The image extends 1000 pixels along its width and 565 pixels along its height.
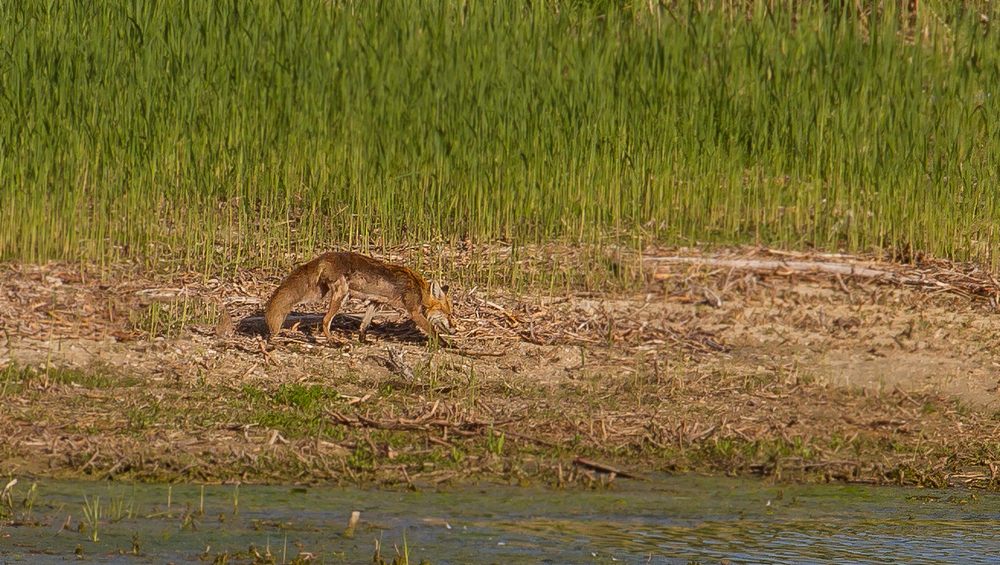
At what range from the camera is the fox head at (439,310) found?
332 inches

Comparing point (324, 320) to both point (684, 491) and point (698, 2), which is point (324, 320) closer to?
point (684, 491)

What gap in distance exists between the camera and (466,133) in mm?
10188

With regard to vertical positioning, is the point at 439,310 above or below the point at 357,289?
below

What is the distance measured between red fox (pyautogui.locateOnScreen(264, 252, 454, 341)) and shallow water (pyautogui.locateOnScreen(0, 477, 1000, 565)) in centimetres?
239

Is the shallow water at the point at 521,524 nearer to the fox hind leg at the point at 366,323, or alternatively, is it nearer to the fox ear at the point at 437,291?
the fox ear at the point at 437,291

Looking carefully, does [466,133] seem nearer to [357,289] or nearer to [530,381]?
[357,289]

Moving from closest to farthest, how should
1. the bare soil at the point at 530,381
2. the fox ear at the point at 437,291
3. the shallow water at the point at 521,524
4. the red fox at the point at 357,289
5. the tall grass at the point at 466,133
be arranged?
the shallow water at the point at 521,524 < the bare soil at the point at 530,381 < the red fox at the point at 357,289 < the fox ear at the point at 437,291 < the tall grass at the point at 466,133

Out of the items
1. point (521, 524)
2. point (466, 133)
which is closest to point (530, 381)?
point (521, 524)

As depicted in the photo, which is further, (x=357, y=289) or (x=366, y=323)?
(x=366, y=323)

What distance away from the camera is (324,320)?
848cm

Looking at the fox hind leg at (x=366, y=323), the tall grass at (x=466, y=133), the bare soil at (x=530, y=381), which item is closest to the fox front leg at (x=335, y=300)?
the bare soil at (x=530, y=381)

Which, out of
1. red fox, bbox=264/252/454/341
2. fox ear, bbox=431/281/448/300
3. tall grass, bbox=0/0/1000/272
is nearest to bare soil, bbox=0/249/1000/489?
red fox, bbox=264/252/454/341

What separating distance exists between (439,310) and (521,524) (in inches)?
118

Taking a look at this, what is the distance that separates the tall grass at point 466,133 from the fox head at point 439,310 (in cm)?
147
